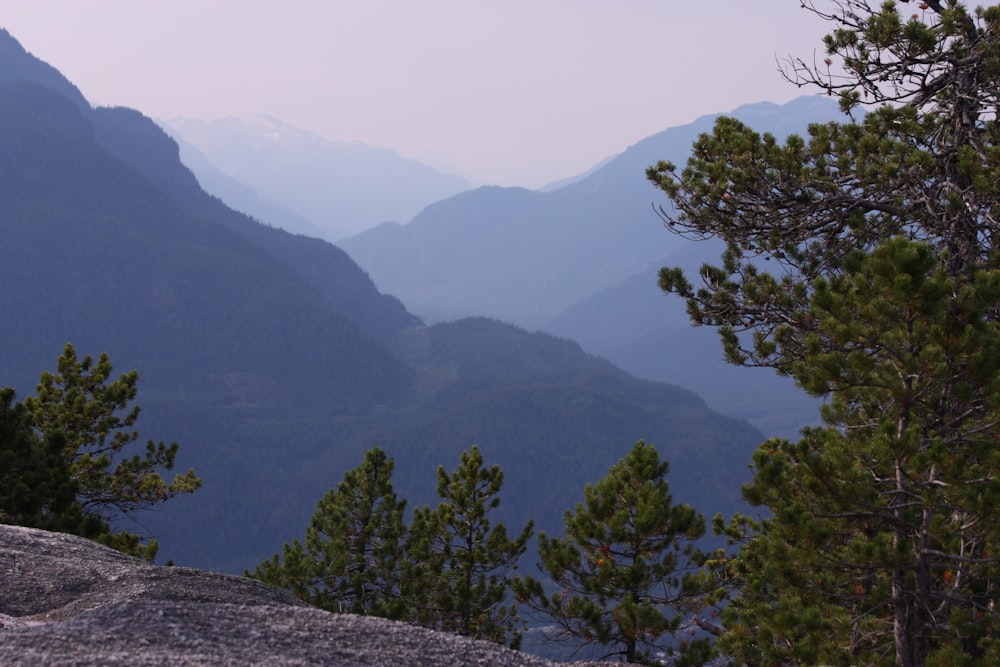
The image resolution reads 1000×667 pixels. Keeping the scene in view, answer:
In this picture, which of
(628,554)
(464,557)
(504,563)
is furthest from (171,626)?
(504,563)

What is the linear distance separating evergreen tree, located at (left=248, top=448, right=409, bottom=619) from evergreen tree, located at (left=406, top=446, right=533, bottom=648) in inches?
33.6

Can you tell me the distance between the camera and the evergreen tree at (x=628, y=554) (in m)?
17.8

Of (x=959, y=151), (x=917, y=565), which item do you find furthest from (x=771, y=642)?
(x=959, y=151)

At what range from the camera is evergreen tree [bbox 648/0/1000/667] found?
9.97 meters

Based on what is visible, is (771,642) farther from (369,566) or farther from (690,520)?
(369,566)

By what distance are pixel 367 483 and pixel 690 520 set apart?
40.4 feet

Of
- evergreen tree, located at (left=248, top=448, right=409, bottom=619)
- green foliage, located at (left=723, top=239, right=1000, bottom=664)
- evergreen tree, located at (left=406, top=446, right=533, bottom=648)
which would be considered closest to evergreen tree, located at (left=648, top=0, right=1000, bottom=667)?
green foliage, located at (left=723, top=239, right=1000, bottom=664)

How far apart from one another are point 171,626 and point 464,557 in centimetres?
1698

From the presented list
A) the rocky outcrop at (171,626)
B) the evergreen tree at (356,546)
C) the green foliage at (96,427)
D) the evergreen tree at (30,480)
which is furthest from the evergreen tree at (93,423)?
the rocky outcrop at (171,626)

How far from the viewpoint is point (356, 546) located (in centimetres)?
2695

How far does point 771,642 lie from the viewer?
1124 centimetres

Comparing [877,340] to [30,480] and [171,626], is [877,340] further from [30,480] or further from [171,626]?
[30,480]

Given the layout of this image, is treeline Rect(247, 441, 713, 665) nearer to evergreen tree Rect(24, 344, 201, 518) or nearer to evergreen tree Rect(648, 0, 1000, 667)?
evergreen tree Rect(648, 0, 1000, 667)

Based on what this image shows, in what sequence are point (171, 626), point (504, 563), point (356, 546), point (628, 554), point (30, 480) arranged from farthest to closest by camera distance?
point (356, 546), point (504, 563), point (30, 480), point (628, 554), point (171, 626)
